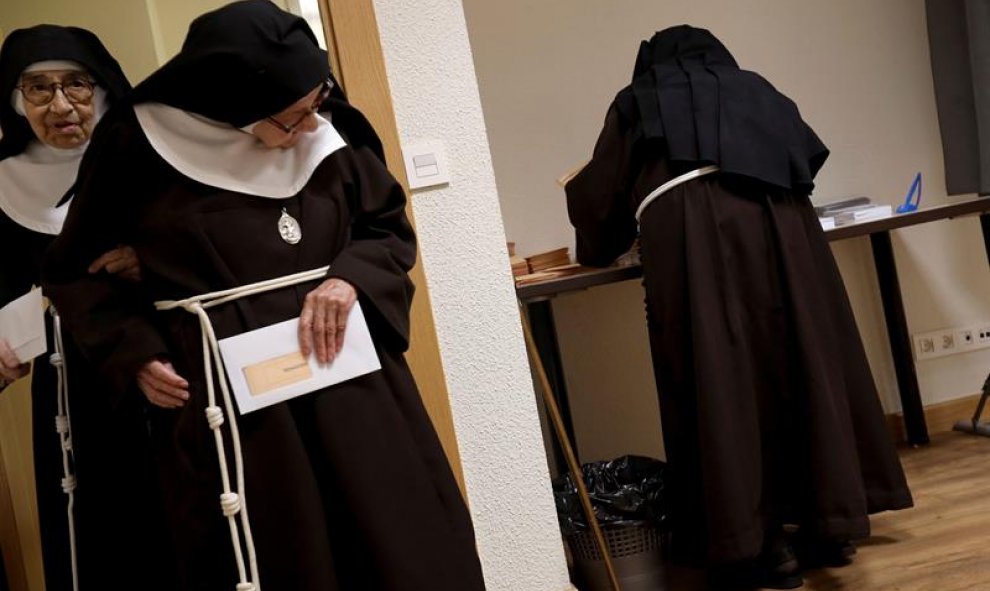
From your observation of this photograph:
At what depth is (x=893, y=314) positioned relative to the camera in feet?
11.0

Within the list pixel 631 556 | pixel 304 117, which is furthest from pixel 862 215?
pixel 304 117

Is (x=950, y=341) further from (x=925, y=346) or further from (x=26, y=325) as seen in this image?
(x=26, y=325)

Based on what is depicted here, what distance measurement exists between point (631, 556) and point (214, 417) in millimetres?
1343

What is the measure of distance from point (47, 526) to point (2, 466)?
25.8 inches

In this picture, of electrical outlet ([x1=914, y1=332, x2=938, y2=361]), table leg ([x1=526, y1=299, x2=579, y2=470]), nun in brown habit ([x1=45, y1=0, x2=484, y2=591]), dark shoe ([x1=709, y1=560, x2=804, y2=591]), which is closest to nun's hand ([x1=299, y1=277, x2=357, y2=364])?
nun in brown habit ([x1=45, y1=0, x2=484, y2=591])

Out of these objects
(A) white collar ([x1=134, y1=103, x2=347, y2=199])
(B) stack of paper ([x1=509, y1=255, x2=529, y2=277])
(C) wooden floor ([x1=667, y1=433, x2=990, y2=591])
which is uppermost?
(A) white collar ([x1=134, y1=103, x2=347, y2=199])

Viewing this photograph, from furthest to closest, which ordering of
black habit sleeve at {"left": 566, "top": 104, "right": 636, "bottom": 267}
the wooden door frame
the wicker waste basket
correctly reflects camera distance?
1. black habit sleeve at {"left": 566, "top": 104, "right": 636, "bottom": 267}
2. the wicker waste basket
3. the wooden door frame

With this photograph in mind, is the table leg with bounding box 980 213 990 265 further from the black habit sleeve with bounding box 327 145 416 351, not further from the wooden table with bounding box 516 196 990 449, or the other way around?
the black habit sleeve with bounding box 327 145 416 351

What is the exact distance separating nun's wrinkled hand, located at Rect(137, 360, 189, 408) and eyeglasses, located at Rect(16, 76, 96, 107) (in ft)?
1.87

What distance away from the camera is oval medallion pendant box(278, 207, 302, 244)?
1.48 metres

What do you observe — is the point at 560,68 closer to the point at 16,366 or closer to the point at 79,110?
the point at 79,110

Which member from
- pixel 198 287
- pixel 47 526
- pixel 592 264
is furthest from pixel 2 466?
pixel 592 264

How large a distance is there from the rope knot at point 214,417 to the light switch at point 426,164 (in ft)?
3.01

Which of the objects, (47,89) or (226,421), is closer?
(226,421)
